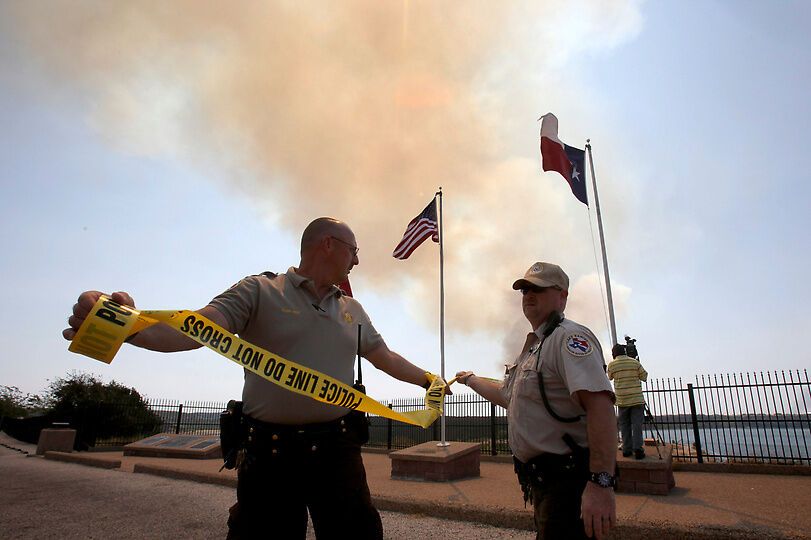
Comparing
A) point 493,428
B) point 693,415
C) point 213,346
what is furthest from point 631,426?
point 213,346

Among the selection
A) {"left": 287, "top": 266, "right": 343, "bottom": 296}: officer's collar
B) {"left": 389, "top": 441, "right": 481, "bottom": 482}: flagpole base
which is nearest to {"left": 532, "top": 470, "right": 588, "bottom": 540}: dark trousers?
{"left": 287, "top": 266, "right": 343, "bottom": 296}: officer's collar

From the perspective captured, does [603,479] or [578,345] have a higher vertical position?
[578,345]

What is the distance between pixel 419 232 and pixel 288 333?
10609 millimetres

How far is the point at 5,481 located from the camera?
933 cm

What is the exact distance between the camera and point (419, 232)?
42.3 ft

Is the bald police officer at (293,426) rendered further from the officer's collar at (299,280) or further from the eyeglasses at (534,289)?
the eyeglasses at (534,289)

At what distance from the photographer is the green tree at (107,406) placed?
20891mm

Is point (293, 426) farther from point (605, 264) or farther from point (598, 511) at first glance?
point (605, 264)

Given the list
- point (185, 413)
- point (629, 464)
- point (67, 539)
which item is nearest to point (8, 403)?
point (185, 413)

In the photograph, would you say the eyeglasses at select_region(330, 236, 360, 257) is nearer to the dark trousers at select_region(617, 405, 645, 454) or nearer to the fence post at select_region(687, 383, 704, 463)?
the dark trousers at select_region(617, 405, 645, 454)

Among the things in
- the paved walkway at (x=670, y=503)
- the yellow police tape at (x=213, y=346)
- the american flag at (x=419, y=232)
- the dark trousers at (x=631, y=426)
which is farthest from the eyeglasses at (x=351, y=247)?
the american flag at (x=419, y=232)

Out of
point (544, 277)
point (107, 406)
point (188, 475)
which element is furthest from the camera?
point (107, 406)

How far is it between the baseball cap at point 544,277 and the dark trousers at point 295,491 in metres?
1.47

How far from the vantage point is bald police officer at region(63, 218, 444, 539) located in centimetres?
219
